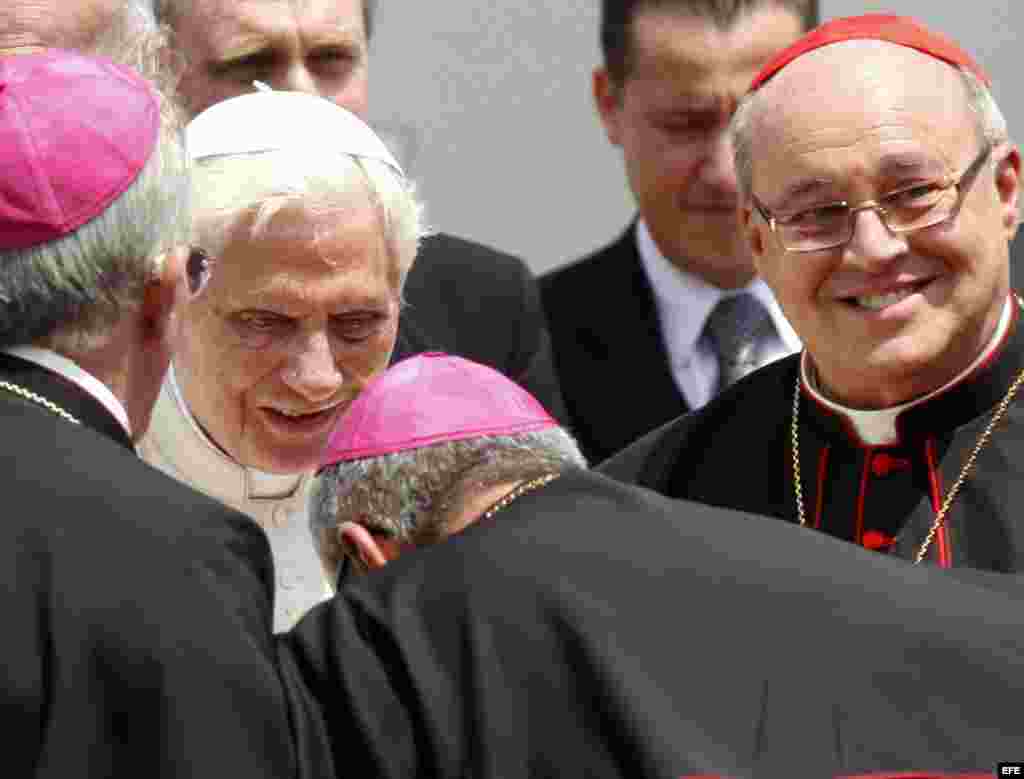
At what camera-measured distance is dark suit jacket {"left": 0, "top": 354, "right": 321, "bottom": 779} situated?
2521 mm

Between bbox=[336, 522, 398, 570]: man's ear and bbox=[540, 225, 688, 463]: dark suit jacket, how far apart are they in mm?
1960

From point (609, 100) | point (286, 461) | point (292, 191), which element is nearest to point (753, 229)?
point (292, 191)

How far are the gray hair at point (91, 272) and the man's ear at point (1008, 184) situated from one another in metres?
1.47

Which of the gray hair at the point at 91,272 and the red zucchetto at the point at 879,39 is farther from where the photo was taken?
the red zucchetto at the point at 879,39

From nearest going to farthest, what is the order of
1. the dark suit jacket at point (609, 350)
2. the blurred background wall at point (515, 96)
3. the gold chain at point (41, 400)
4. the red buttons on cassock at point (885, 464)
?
the gold chain at point (41, 400) → the red buttons on cassock at point (885, 464) → the dark suit jacket at point (609, 350) → the blurred background wall at point (515, 96)

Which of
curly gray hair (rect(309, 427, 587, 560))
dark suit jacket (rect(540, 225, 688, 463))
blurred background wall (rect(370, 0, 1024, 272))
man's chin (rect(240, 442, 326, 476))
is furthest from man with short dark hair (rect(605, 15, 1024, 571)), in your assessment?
blurred background wall (rect(370, 0, 1024, 272))

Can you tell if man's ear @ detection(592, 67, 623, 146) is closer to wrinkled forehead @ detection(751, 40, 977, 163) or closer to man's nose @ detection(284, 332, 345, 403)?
wrinkled forehead @ detection(751, 40, 977, 163)

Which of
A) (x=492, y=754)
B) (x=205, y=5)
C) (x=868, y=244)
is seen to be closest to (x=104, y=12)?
(x=205, y=5)

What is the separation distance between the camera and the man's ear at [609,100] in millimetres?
5059

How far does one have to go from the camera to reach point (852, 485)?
3.83 metres

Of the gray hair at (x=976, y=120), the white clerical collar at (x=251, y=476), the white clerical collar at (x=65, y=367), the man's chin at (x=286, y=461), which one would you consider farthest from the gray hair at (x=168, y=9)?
the white clerical collar at (x=65, y=367)

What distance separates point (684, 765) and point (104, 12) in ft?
6.37

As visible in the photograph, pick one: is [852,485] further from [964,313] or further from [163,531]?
[163,531]

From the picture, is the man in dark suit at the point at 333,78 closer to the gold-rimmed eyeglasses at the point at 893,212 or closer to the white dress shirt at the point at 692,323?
the white dress shirt at the point at 692,323
